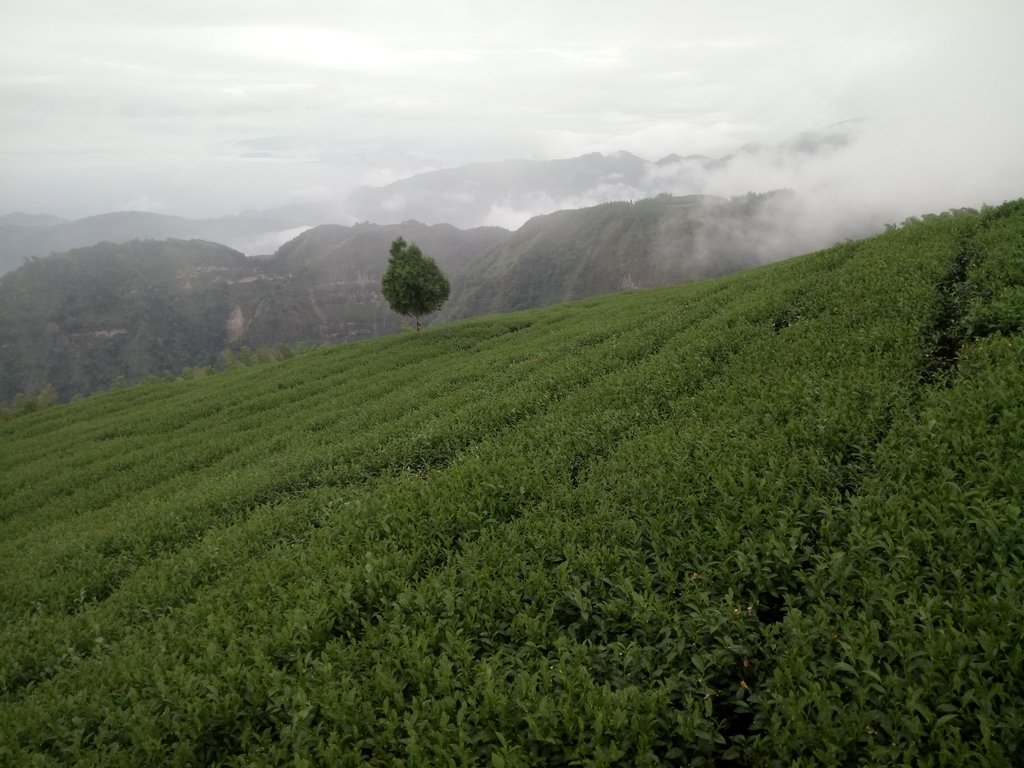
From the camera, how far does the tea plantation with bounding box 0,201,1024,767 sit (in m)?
5.19

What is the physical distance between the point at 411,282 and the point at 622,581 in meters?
48.0

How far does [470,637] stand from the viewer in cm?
703

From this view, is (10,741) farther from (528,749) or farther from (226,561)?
(528,749)

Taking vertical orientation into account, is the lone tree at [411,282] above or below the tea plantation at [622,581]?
above

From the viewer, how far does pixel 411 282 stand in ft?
172

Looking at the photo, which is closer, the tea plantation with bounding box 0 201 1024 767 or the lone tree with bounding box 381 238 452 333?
A: the tea plantation with bounding box 0 201 1024 767

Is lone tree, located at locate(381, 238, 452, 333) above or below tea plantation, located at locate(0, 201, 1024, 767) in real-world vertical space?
above

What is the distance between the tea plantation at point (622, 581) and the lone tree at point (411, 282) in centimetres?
3730

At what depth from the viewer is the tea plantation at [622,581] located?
5.19 m

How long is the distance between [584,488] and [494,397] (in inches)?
381

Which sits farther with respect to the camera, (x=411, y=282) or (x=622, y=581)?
(x=411, y=282)

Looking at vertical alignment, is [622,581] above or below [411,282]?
below

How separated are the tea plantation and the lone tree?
122 ft

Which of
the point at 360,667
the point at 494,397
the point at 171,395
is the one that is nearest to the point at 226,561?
the point at 360,667
